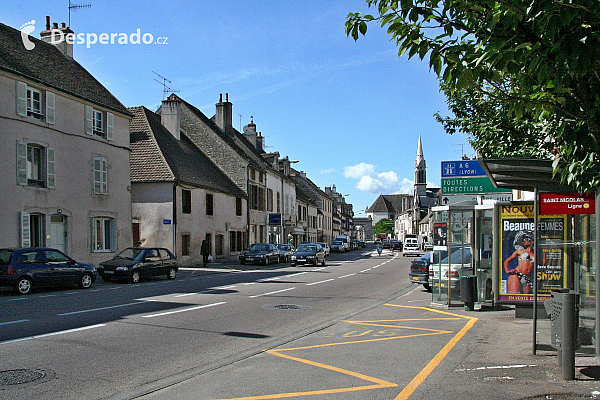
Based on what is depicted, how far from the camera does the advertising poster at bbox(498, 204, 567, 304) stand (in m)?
10.1

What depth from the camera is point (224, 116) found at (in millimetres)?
52656

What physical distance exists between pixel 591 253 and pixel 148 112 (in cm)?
3469

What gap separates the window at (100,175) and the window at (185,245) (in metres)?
7.65

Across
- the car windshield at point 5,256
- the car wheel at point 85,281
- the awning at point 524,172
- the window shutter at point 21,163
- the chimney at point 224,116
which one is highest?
the chimney at point 224,116

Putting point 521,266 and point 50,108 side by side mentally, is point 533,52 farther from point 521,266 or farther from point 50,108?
point 50,108

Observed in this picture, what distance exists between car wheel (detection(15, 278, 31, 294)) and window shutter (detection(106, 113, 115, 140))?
12770mm

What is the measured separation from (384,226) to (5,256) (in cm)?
17224

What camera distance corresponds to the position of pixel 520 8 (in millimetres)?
4633

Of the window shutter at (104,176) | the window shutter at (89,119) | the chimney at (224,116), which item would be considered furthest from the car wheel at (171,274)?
the chimney at (224,116)

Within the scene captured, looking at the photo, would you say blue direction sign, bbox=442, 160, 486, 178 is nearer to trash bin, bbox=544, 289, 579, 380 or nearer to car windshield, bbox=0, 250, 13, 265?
trash bin, bbox=544, 289, 579, 380

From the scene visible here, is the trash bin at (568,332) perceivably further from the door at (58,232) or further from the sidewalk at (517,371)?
the door at (58,232)

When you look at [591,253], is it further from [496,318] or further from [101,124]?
[101,124]

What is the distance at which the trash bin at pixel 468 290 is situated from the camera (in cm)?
1281

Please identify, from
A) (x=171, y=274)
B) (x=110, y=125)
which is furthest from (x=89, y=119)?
(x=171, y=274)
